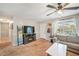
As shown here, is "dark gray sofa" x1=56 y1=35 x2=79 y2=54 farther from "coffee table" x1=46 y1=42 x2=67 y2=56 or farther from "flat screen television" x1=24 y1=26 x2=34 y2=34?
"flat screen television" x1=24 y1=26 x2=34 y2=34

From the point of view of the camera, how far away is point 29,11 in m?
1.48

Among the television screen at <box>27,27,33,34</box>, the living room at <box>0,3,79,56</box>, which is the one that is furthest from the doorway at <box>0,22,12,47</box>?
the television screen at <box>27,27,33,34</box>

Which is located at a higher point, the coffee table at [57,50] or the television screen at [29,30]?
the television screen at [29,30]

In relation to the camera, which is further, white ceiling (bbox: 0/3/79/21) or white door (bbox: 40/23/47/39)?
white door (bbox: 40/23/47/39)

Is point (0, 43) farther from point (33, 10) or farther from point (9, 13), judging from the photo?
point (33, 10)

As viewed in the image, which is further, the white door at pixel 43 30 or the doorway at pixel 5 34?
the white door at pixel 43 30

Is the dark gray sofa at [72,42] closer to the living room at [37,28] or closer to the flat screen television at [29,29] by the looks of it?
the living room at [37,28]

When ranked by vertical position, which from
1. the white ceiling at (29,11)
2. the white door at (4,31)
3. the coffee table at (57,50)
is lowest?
the coffee table at (57,50)

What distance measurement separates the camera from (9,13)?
1.44 metres

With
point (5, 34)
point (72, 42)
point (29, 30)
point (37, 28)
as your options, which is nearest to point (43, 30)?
point (37, 28)

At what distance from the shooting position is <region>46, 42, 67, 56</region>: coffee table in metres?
1.43

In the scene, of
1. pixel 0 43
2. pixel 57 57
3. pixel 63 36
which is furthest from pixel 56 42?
pixel 0 43

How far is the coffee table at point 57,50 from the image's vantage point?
1435mm

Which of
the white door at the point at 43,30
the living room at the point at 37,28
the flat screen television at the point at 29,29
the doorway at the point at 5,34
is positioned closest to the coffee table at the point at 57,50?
the living room at the point at 37,28
